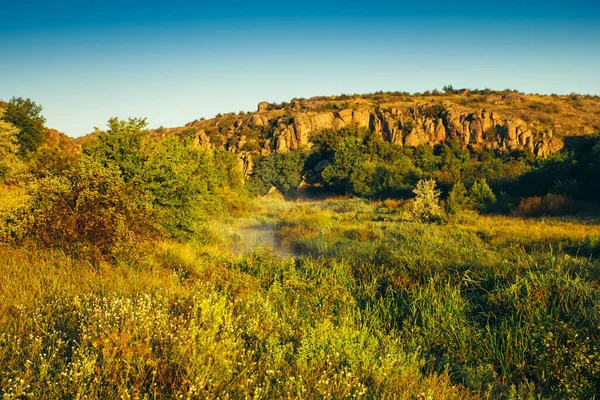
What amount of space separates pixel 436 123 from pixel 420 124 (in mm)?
2319

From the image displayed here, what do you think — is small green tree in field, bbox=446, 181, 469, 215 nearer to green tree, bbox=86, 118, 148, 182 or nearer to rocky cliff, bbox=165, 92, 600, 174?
green tree, bbox=86, 118, 148, 182

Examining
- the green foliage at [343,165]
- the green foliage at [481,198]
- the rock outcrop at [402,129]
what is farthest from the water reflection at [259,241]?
the rock outcrop at [402,129]

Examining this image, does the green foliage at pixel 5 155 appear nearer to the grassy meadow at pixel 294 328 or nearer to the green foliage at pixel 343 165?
the grassy meadow at pixel 294 328

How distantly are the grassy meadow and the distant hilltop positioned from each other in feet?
148

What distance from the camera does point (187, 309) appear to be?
17.3 ft

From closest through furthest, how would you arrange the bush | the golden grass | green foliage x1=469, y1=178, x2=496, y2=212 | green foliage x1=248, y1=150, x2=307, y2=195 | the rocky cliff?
the bush, the golden grass, green foliage x1=469, y1=178, x2=496, y2=212, green foliage x1=248, y1=150, x2=307, y2=195, the rocky cliff

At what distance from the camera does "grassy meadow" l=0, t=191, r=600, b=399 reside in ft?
11.5

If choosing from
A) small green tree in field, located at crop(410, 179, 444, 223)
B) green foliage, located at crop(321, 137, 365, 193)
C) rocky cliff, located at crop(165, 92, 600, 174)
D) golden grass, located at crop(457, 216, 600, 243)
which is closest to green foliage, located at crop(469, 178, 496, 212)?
small green tree in field, located at crop(410, 179, 444, 223)

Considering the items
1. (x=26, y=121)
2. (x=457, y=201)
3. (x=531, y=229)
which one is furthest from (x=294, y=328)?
(x=26, y=121)

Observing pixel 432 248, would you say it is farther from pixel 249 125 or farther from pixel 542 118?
pixel 249 125

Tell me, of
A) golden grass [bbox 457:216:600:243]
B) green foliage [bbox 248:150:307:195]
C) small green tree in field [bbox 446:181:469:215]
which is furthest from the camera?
green foliage [bbox 248:150:307:195]

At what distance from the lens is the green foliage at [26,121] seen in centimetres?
2250

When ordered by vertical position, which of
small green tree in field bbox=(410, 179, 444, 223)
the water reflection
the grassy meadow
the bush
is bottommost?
the water reflection

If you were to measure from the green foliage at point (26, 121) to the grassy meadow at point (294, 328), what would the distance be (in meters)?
16.5
